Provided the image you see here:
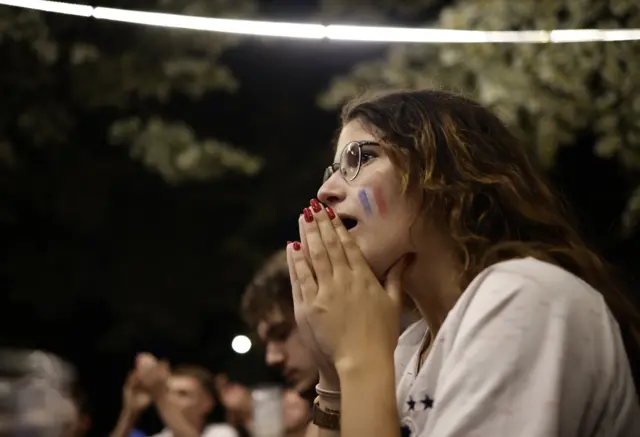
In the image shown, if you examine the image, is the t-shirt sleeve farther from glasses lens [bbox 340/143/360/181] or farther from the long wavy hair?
glasses lens [bbox 340/143/360/181]

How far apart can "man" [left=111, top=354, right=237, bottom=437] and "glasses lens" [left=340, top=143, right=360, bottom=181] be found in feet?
5.78

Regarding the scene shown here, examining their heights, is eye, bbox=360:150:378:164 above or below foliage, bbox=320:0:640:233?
below

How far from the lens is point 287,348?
184 cm

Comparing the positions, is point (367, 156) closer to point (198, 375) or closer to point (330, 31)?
point (330, 31)

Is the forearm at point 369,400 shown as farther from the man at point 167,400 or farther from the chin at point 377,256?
the man at point 167,400

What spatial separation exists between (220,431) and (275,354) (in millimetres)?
980

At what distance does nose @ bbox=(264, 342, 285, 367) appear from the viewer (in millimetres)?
1851

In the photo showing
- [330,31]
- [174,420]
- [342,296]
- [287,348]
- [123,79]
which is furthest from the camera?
[123,79]

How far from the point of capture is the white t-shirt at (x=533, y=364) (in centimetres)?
80

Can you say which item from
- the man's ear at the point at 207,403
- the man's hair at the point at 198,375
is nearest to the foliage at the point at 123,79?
the man's hair at the point at 198,375

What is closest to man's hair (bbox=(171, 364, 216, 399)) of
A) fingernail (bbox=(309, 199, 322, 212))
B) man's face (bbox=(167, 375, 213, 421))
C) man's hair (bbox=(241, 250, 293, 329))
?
man's face (bbox=(167, 375, 213, 421))

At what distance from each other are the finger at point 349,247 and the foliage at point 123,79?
115 inches

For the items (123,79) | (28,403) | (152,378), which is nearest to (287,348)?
(28,403)

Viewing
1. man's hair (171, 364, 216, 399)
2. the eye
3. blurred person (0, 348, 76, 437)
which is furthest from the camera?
man's hair (171, 364, 216, 399)
